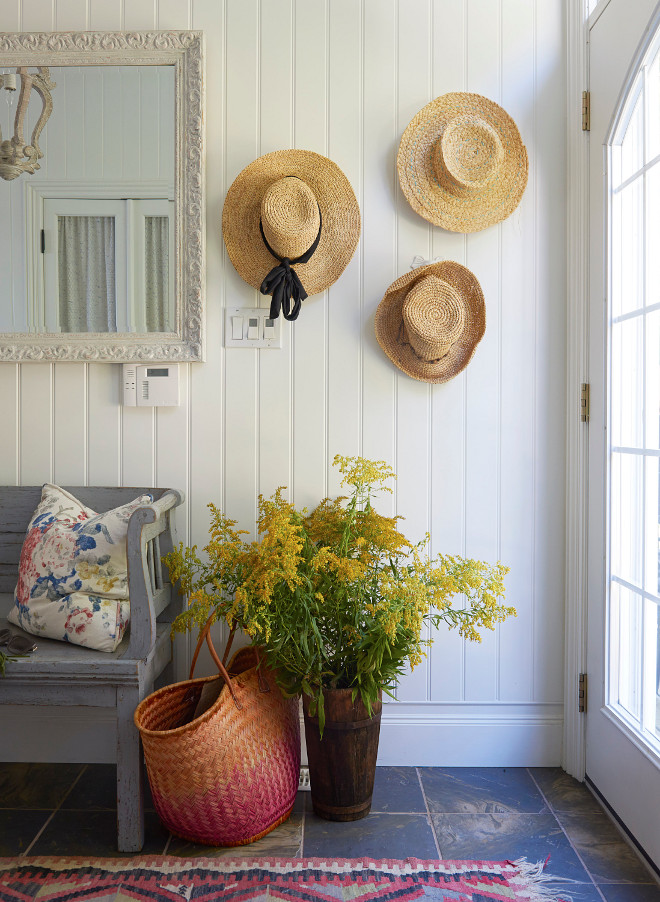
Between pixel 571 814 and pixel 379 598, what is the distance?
760 millimetres

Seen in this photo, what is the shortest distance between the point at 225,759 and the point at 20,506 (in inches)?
37.6

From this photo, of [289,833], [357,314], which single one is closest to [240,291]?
[357,314]

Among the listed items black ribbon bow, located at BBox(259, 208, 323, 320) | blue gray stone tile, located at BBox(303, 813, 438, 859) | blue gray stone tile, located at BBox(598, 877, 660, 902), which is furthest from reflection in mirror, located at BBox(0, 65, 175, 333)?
blue gray stone tile, located at BBox(598, 877, 660, 902)

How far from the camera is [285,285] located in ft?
6.02

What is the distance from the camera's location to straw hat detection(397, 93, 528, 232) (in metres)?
1.87

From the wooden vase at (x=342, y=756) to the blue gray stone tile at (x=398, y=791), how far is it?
79 millimetres

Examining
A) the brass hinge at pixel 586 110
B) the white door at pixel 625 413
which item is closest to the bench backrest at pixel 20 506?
the white door at pixel 625 413

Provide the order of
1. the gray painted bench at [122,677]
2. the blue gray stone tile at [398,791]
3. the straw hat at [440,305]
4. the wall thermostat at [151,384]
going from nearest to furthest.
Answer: the gray painted bench at [122,677] < the blue gray stone tile at [398,791] < the straw hat at [440,305] < the wall thermostat at [151,384]

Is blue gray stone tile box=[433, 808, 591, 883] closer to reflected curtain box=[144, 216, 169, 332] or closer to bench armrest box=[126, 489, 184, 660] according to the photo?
bench armrest box=[126, 489, 184, 660]

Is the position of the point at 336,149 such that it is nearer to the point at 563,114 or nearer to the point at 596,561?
the point at 563,114

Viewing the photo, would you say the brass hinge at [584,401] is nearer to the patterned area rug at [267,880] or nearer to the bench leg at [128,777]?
the patterned area rug at [267,880]

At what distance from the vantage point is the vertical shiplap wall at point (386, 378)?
193cm

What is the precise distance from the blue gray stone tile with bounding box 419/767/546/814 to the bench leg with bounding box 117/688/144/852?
2.43 feet

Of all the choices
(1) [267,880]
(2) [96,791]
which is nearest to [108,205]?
(2) [96,791]
